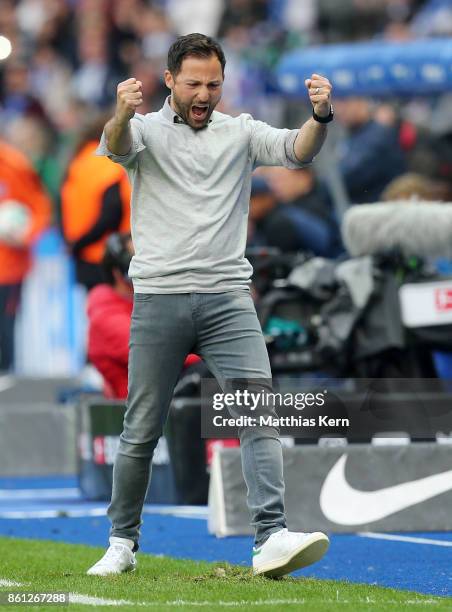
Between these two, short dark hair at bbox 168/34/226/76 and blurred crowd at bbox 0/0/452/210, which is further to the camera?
blurred crowd at bbox 0/0/452/210

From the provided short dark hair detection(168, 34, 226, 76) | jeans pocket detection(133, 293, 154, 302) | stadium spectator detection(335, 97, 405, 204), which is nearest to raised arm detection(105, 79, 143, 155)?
short dark hair detection(168, 34, 226, 76)

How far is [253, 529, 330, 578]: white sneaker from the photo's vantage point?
5613 millimetres

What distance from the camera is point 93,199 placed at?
39.1 ft

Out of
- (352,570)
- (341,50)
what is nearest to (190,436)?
(352,570)

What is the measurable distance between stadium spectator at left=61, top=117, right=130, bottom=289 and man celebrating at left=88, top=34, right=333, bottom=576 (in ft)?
18.9

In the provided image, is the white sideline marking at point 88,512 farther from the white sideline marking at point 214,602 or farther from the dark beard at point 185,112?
the white sideline marking at point 214,602

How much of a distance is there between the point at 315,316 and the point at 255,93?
20.8 ft

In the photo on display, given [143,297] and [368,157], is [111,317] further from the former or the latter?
[368,157]

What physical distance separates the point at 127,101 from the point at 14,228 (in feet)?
29.9

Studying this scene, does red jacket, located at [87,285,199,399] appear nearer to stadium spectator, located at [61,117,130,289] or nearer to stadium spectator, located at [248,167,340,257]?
stadium spectator, located at [61,117,130,289]

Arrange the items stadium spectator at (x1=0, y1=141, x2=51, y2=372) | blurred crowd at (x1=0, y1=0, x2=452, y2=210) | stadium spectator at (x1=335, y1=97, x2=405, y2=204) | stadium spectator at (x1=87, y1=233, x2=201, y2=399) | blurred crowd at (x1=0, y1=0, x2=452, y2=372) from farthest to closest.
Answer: blurred crowd at (x1=0, y1=0, x2=452, y2=210), stadium spectator at (x1=0, y1=141, x2=51, y2=372), stadium spectator at (x1=335, y1=97, x2=405, y2=204), blurred crowd at (x1=0, y1=0, x2=452, y2=372), stadium spectator at (x1=87, y1=233, x2=201, y2=399)

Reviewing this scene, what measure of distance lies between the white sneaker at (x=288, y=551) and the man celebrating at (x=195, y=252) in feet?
0.16

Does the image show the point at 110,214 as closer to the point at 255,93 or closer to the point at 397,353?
the point at 397,353

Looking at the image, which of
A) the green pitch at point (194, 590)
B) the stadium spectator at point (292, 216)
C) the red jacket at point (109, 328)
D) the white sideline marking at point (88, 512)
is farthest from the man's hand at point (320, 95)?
the stadium spectator at point (292, 216)
